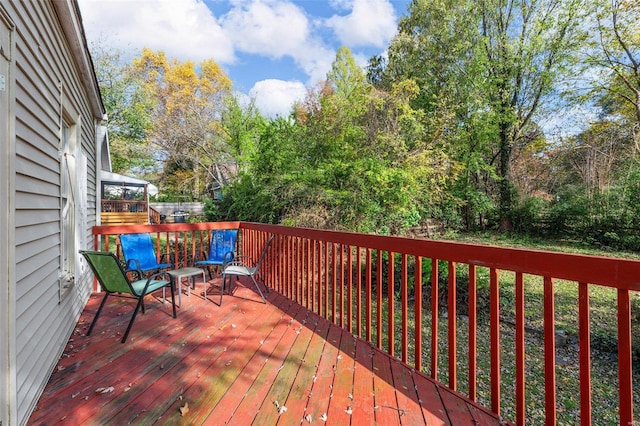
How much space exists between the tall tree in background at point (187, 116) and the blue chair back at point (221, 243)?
41.8ft

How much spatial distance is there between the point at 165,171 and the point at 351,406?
22815mm

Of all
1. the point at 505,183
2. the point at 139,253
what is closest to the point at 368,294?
the point at 139,253

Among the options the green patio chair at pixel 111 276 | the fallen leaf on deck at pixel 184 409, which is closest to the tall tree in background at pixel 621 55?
the fallen leaf on deck at pixel 184 409

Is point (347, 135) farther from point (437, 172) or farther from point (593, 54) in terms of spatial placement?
point (593, 54)

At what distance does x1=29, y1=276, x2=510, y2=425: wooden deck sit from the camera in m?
1.68

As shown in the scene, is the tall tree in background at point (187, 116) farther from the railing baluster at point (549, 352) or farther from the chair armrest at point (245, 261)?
the railing baluster at point (549, 352)

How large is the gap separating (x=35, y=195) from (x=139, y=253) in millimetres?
2498

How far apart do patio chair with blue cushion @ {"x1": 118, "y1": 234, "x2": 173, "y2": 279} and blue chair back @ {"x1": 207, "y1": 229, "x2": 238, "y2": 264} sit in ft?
2.25

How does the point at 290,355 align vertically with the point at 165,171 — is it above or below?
below

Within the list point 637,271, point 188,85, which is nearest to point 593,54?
point 637,271

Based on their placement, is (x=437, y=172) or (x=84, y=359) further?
(x=437, y=172)

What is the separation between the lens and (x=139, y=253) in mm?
4242

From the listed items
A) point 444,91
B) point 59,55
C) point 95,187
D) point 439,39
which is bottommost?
point 95,187

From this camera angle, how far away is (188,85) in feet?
67.9
